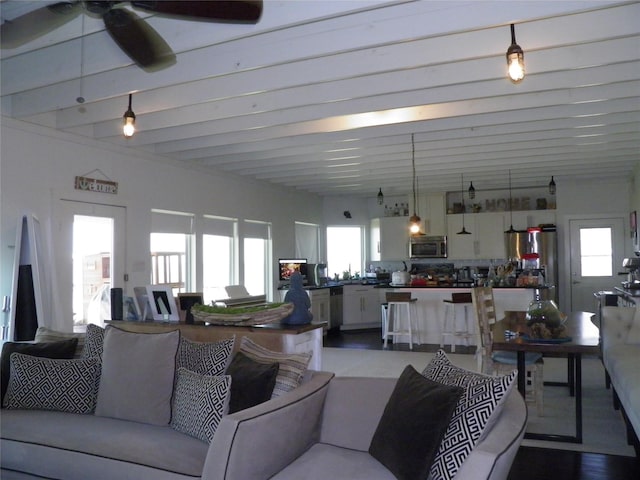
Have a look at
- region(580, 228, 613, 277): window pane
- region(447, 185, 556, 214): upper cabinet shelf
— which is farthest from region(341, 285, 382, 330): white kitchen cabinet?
region(580, 228, 613, 277): window pane

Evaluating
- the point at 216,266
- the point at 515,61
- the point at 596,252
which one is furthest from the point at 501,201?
the point at 515,61

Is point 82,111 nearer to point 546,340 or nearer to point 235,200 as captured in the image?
point 235,200

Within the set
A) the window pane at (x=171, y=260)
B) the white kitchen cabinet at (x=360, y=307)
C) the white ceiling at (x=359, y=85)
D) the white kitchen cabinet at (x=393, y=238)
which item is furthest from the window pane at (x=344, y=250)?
the window pane at (x=171, y=260)

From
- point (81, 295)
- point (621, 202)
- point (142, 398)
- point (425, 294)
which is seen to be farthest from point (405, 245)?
point (142, 398)

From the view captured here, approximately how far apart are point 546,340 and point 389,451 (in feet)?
5.66

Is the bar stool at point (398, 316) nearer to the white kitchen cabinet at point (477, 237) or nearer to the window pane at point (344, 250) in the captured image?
the white kitchen cabinet at point (477, 237)

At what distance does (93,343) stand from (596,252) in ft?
27.8

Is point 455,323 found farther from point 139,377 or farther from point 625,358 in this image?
point 139,377

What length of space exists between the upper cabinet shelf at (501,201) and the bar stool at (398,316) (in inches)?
122

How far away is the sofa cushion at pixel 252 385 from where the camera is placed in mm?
2631

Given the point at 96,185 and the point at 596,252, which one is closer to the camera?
the point at 96,185

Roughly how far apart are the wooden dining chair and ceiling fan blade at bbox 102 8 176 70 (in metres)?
3.08

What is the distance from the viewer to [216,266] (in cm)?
783

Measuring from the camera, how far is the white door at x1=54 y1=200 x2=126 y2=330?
5398 millimetres
